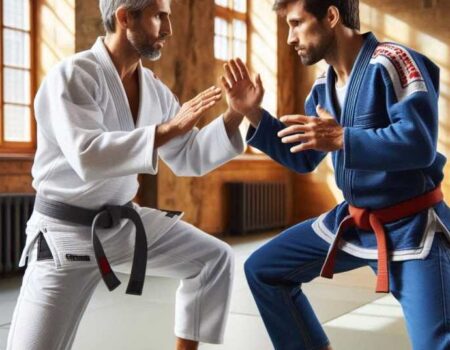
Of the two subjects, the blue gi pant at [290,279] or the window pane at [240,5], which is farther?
the window pane at [240,5]

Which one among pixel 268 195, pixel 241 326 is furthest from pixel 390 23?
pixel 241 326

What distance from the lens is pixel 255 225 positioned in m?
8.85

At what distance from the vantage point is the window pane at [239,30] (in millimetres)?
9359

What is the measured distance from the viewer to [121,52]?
8.08 feet

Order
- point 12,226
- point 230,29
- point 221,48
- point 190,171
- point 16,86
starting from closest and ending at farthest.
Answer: point 190,171
point 12,226
point 16,86
point 221,48
point 230,29

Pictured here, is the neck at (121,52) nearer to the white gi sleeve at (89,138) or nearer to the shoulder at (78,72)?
the shoulder at (78,72)

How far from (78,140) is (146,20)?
1.94 feet

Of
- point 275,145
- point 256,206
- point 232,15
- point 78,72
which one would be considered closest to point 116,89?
point 78,72

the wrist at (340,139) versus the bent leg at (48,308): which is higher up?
the wrist at (340,139)

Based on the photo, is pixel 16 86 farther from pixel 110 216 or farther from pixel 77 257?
pixel 77 257

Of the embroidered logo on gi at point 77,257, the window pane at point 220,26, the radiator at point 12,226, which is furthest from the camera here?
the window pane at point 220,26

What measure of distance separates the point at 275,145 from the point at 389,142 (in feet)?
2.00

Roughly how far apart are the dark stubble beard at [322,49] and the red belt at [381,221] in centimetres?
54

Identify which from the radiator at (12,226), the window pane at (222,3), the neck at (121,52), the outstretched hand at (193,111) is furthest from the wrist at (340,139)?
the window pane at (222,3)
